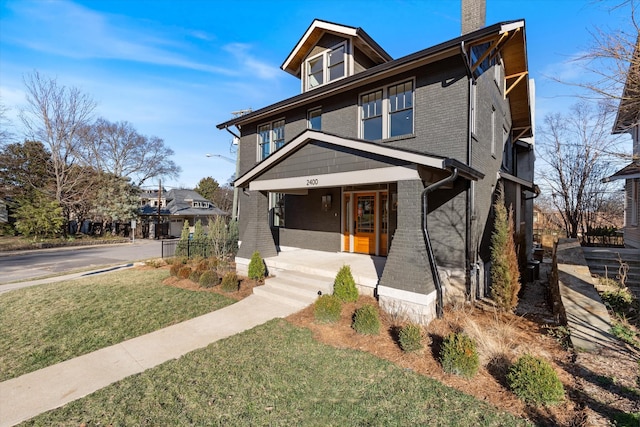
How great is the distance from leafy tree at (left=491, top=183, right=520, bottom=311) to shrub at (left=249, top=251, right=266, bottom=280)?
5.87 m

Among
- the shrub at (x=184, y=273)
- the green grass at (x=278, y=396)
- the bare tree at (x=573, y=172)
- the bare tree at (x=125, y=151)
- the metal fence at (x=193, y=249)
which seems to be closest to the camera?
the green grass at (x=278, y=396)

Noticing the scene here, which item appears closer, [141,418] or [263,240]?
[141,418]

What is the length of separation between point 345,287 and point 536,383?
142 inches

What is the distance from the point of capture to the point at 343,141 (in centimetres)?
674

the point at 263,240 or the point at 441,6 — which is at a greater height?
the point at 441,6

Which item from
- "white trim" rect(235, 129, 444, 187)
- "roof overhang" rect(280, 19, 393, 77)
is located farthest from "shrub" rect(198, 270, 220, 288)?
"roof overhang" rect(280, 19, 393, 77)

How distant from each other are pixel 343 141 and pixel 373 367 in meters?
4.77

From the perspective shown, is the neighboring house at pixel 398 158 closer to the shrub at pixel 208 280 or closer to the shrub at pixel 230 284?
the shrub at pixel 208 280

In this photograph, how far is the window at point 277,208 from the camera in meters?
12.4

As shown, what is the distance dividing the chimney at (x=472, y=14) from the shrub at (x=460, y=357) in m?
8.85

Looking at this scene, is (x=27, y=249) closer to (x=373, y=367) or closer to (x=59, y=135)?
(x=59, y=135)

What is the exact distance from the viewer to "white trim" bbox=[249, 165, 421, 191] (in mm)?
5863

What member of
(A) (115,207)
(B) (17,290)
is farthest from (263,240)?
(A) (115,207)

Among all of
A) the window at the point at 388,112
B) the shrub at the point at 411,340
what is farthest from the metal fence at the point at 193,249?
the shrub at the point at 411,340
